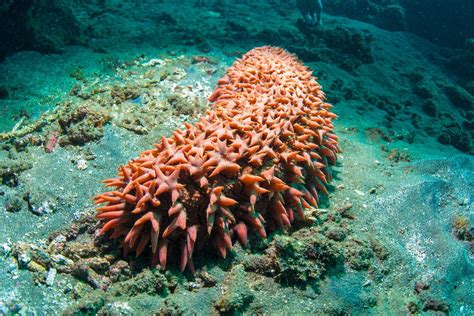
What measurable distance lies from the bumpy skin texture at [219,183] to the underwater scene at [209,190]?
17 mm

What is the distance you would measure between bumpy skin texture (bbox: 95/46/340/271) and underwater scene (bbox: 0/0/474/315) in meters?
0.02

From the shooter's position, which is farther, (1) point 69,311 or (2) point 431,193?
(2) point 431,193

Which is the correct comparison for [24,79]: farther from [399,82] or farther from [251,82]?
[399,82]

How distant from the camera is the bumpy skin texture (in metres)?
2.52

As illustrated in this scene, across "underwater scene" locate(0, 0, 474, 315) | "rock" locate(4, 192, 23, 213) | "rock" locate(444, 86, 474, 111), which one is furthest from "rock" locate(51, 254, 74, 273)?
"rock" locate(444, 86, 474, 111)

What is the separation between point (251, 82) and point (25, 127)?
122 inches

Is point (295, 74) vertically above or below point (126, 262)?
above

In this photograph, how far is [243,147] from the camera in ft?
9.26

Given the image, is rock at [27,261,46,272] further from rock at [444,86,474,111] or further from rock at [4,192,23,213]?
rock at [444,86,474,111]

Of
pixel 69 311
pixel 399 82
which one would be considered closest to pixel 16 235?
pixel 69 311

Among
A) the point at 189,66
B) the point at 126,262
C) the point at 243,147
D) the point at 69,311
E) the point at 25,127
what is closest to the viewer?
the point at 69,311

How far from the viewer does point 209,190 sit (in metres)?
2.61

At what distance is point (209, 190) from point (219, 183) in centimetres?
11

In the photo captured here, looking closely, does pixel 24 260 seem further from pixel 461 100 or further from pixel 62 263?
pixel 461 100
